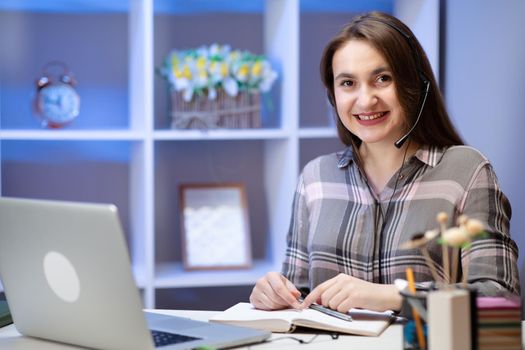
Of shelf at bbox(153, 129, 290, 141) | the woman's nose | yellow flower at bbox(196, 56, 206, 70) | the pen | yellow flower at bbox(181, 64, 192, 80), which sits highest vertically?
yellow flower at bbox(196, 56, 206, 70)

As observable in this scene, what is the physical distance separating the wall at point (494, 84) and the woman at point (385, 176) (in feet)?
1.35

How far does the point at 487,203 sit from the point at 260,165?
5.24 ft

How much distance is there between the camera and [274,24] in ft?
11.2

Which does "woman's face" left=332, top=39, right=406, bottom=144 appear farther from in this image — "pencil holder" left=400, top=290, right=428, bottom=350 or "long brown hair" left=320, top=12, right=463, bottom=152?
"pencil holder" left=400, top=290, right=428, bottom=350

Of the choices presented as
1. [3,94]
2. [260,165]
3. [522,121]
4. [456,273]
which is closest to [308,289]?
[456,273]

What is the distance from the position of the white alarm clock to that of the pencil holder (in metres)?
2.01

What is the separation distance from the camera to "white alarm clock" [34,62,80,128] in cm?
324

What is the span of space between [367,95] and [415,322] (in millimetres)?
890

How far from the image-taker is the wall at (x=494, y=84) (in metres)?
2.62

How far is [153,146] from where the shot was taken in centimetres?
334

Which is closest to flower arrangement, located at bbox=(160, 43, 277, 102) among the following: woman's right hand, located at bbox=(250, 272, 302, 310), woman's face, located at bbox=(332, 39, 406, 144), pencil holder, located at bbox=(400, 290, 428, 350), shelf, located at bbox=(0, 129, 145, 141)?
shelf, located at bbox=(0, 129, 145, 141)

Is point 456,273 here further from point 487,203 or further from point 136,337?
point 136,337

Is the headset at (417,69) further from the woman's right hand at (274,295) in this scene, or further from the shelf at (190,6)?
the shelf at (190,6)

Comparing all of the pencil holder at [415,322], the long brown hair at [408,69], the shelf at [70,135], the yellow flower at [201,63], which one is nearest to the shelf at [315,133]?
the yellow flower at [201,63]
